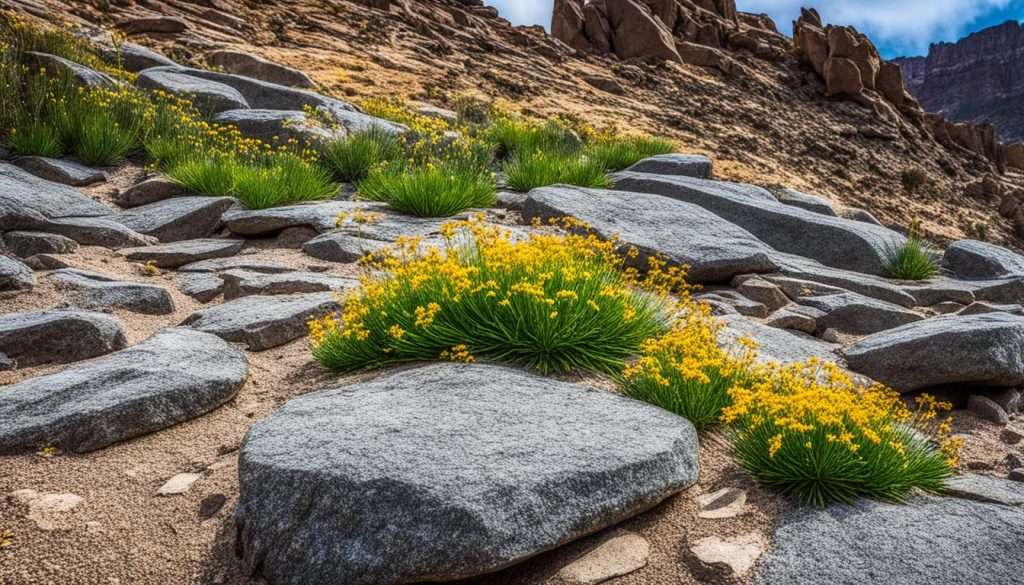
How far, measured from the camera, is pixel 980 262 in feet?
28.5

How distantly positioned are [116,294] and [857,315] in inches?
Answer: 255

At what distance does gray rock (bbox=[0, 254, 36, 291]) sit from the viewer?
4.91 m

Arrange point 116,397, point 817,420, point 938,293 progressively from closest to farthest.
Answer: point 817,420 → point 116,397 → point 938,293

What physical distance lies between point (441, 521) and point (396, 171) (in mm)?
7152

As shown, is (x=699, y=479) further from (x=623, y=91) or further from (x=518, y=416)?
(x=623, y=91)

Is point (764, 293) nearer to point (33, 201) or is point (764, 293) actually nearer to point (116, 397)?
point (116, 397)

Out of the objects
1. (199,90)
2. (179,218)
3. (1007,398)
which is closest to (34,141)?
(179,218)

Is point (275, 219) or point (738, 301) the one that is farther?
A: point (275, 219)

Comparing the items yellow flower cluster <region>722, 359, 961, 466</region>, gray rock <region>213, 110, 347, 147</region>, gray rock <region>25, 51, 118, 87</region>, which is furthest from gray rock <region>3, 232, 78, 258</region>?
yellow flower cluster <region>722, 359, 961, 466</region>

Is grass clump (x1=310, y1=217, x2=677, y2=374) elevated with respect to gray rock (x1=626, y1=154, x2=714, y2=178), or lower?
lower

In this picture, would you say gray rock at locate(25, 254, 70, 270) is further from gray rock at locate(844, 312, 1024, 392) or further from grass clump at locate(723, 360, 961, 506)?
gray rock at locate(844, 312, 1024, 392)

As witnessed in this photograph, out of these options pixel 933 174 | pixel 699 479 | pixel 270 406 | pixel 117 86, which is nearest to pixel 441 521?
pixel 699 479

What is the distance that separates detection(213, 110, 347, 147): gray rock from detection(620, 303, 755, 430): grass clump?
282 inches

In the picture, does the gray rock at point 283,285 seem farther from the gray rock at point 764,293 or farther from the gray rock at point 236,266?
the gray rock at point 764,293
